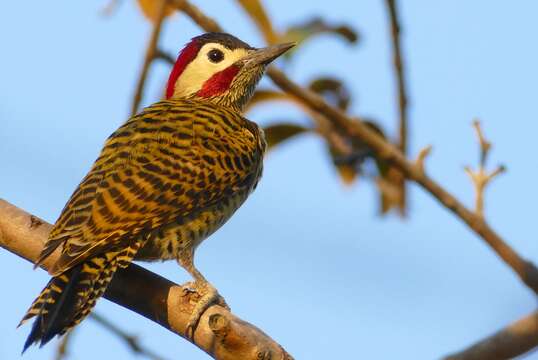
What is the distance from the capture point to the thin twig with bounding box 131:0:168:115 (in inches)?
163

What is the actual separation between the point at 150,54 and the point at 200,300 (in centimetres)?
120

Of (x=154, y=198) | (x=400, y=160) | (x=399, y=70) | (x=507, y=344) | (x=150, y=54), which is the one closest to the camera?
(x=507, y=344)

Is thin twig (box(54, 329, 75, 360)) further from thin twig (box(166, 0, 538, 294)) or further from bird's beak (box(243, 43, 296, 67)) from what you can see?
bird's beak (box(243, 43, 296, 67))

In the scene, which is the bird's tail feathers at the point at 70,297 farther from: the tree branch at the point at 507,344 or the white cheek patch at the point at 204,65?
the white cheek patch at the point at 204,65

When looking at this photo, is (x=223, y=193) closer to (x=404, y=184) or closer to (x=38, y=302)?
(x=404, y=184)

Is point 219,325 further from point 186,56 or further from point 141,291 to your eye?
point 186,56

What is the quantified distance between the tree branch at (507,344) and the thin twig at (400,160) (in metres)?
0.17

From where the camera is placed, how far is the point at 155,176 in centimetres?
490

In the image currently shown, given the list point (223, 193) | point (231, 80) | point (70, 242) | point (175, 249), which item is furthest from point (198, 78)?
point (70, 242)

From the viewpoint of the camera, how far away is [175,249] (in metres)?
4.77

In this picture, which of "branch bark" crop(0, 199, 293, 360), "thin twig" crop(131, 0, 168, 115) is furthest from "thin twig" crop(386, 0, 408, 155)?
"branch bark" crop(0, 199, 293, 360)

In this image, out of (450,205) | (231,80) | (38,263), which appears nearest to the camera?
(450,205)

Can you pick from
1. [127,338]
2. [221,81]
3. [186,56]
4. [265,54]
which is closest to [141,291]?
[127,338]

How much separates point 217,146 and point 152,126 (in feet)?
1.35
